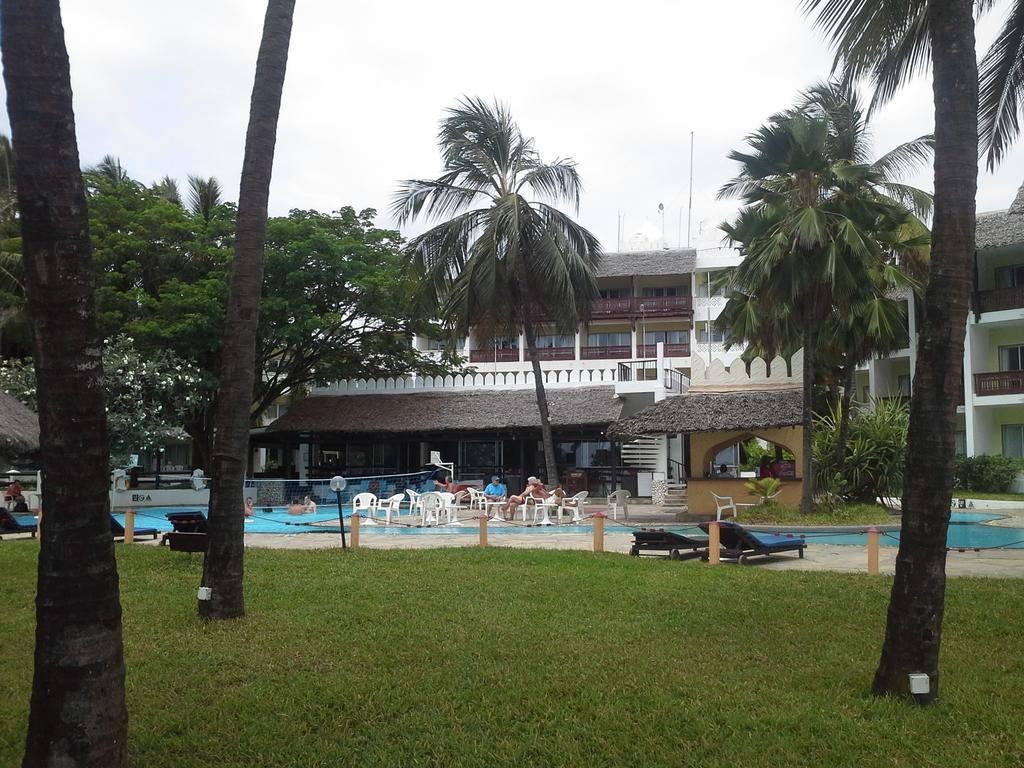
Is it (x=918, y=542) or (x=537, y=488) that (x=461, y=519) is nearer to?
(x=537, y=488)

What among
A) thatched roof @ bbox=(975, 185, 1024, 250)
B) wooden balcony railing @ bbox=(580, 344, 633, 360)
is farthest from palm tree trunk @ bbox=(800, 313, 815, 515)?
wooden balcony railing @ bbox=(580, 344, 633, 360)

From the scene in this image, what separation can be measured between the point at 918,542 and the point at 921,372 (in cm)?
107

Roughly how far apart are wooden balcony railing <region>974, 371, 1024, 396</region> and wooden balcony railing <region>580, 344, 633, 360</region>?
1877 centimetres

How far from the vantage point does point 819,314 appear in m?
21.0

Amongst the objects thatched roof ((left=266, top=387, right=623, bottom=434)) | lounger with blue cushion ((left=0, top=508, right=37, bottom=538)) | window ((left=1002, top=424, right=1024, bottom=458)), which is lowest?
lounger with blue cushion ((left=0, top=508, right=37, bottom=538))

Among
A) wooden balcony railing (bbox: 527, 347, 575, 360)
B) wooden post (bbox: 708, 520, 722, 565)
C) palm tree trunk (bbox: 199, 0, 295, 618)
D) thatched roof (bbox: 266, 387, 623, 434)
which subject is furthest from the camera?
wooden balcony railing (bbox: 527, 347, 575, 360)

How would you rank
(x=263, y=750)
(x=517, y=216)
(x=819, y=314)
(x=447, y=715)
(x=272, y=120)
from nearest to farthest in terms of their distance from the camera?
(x=263, y=750) < (x=447, y=715) < (x=272, y=120) < (x=819, y=314) < (x=517, y=216)

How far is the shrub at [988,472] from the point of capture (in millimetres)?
29141

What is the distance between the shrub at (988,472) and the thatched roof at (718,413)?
9.14 metres

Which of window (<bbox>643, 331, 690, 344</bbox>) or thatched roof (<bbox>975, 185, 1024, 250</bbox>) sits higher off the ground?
thatched roof (<bbox>975, 185, 1024, 250</bbox>)

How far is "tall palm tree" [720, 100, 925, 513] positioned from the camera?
1969 cm

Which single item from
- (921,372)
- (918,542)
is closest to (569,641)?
(918,542)

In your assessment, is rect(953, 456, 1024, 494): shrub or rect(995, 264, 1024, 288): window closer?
rect(953, 456, 1024, 494): shrub

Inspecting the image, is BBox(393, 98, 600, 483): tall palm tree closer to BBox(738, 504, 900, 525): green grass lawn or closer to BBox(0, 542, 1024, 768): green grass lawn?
BBox(738, 504, 900, 525): green grass lawn
